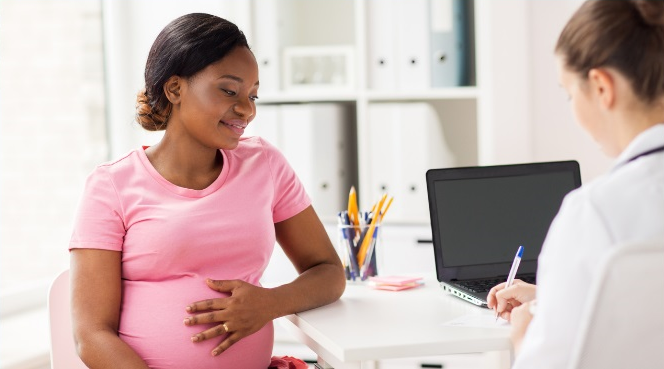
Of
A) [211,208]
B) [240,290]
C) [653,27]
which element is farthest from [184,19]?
[653,27]

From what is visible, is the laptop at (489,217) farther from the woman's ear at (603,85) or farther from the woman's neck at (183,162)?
the woman's ear at (603,85)

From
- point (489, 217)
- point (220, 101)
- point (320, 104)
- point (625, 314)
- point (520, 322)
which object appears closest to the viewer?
point (625, 314)

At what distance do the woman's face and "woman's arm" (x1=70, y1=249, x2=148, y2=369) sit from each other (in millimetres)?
298

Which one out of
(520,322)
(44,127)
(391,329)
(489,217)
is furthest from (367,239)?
(44,127)

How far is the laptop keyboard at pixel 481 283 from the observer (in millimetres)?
1796

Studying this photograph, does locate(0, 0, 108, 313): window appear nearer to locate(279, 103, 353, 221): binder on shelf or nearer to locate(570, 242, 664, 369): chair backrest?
locate(279, 103, 353, 221): binder on shelf

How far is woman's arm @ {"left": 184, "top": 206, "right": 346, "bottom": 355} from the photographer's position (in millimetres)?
1628

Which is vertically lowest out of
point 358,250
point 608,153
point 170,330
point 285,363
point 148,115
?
point 285,363

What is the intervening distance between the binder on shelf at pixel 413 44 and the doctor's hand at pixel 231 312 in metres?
1.35

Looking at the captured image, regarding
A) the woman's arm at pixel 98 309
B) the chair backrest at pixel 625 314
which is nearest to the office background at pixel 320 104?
the woman's arm at pixel 98 309

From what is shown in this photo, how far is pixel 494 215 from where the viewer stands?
76.3 inches

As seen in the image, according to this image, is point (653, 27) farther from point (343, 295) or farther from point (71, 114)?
point (71, 114)

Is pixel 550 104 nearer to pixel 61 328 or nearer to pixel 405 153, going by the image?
pixel 405 153

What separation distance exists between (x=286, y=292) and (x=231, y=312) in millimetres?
130
